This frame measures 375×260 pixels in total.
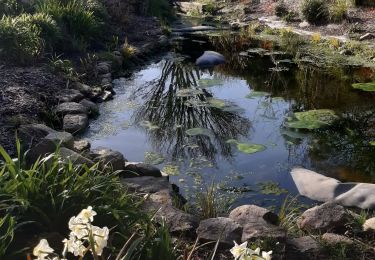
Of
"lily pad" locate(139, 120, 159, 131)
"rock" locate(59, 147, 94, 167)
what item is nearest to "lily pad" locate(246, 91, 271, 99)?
"lily pad" locate(139, 120, 159, 131)

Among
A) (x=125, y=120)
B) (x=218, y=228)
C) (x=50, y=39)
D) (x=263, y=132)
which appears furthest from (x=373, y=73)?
(x=218, y=228)

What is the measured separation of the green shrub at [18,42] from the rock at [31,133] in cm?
233

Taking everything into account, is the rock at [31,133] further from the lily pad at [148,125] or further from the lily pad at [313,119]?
the lily pad at [313,119]

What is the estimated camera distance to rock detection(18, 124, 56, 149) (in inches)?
187

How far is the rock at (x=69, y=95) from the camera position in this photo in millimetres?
6684

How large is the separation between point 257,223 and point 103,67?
5.61 m

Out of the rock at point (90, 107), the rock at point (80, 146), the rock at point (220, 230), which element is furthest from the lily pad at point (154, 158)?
the rock at point (220, 230)

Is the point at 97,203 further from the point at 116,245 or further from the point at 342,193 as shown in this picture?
the point at 342,193

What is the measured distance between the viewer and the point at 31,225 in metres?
2.79

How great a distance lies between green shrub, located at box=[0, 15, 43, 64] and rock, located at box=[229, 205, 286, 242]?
4824 millimetres

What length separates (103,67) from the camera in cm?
848

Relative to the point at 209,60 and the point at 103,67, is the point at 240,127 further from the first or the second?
the point at 209,60

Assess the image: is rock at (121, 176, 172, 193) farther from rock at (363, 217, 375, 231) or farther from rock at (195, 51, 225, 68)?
rock at (195, 51, 225, 68)

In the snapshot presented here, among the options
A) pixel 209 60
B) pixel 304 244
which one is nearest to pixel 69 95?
pixel 209 60
